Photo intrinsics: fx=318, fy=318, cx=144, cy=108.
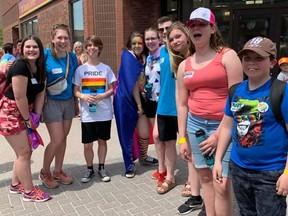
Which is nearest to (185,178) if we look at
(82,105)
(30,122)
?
(82,105)

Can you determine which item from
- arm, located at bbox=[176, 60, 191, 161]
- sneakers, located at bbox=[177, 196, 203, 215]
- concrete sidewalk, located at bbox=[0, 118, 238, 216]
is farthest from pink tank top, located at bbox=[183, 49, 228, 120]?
concrete sidewalk, located at bbox=[0, 118, 238, 216]

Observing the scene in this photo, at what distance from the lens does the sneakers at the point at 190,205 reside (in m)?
3.29

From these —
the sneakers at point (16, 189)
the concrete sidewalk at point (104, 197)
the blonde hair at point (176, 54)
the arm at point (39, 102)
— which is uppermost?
the blonde hair at point (176, 54)

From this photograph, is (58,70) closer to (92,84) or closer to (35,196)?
(92,84)

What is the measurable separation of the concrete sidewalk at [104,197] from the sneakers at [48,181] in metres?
0.06

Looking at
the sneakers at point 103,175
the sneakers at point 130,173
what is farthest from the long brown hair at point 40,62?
the sneakers at point 130,173

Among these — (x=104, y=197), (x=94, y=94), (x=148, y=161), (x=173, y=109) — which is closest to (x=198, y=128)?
(x=173, y=109)

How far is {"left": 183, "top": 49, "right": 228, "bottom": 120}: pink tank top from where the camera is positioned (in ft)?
7.90

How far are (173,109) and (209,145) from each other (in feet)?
3.73

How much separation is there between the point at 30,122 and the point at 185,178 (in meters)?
2.08

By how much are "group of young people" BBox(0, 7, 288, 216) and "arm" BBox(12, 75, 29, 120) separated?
10 millimetres

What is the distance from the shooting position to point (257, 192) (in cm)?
205

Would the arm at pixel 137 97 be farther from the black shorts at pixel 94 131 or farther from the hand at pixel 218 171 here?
the hand at pixel 218 171

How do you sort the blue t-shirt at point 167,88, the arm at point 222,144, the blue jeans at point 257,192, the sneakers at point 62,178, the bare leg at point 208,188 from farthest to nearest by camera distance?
1. the sneakers at point 62,178
2. the blue t-shirt at point 167,88
3. the bare leg at point 208,188
4. the arm at point 222,144
5. the blue jeans at point 257,192
